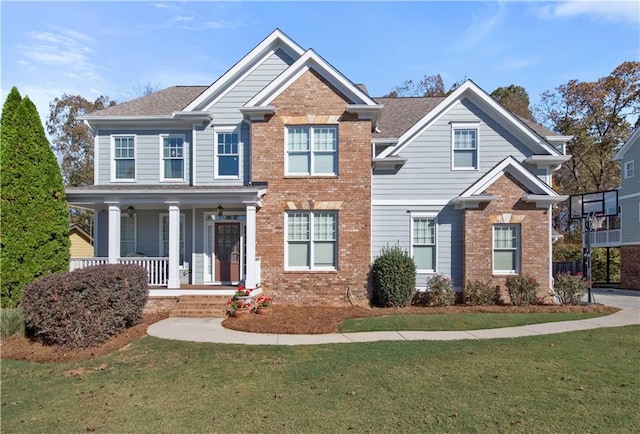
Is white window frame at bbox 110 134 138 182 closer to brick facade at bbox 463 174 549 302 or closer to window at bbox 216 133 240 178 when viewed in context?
window at bbox 216 133 240 178

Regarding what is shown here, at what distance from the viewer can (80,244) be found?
115 ft

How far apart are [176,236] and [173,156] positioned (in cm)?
364

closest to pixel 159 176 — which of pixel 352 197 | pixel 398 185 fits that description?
pixel 352 197

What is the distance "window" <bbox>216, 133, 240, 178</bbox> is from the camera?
1606 cm

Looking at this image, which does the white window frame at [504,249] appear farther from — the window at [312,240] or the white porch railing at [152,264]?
the white porch railing at [152,264]

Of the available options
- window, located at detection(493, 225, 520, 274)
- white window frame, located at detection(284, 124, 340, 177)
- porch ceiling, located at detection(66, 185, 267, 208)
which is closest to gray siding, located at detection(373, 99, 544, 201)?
white window frame, located at detection(284, 124, 340, 177)

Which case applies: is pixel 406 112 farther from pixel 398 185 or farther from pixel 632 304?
pixel 632 304

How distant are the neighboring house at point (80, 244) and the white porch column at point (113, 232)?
2197 cm

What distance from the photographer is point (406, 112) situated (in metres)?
18.6

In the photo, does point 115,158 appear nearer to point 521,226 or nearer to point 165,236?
point 165,236

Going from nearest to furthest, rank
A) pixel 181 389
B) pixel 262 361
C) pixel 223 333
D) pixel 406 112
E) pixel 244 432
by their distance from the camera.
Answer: pixel 244 432 → pixel 181 389 → pixel 262 361 → pixel 223 333 → pixel 406 112

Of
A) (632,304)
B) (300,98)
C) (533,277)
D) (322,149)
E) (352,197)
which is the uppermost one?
(300,98)

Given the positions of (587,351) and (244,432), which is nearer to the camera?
(244,432)

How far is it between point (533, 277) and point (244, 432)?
41.4 ft
